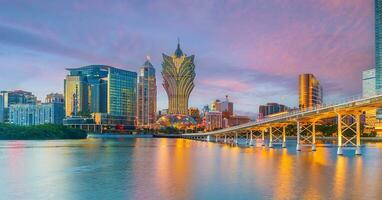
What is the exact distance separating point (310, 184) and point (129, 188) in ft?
56.9

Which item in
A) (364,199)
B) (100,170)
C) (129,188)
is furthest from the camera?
(100,170)

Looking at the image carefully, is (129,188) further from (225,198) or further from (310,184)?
(310,184)

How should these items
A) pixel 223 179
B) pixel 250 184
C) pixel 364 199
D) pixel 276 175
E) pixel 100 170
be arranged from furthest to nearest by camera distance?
pixel 100 170 → pixel 276 175 → pixel 223 179 → pixel 250 184 → pixel 364 199

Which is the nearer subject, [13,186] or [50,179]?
[13,186]

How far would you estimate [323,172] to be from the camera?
58.2 meters

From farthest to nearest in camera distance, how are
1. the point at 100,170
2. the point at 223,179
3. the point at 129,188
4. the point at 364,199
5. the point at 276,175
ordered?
the point at 100,170, the point at 276,175, the point at 223,179, the point at 129,188, the point at 364,199

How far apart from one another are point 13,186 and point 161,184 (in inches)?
566

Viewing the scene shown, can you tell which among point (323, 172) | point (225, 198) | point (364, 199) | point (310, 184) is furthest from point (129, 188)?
point (323, 172)

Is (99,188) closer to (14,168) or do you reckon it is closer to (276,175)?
(276,175)

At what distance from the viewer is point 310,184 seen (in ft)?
152

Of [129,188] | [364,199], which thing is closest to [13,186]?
[129,188]

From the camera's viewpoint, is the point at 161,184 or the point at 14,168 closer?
the point at 161,184

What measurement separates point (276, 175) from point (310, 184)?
890 cm

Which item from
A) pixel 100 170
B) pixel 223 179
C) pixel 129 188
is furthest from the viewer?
pixel 100 170
